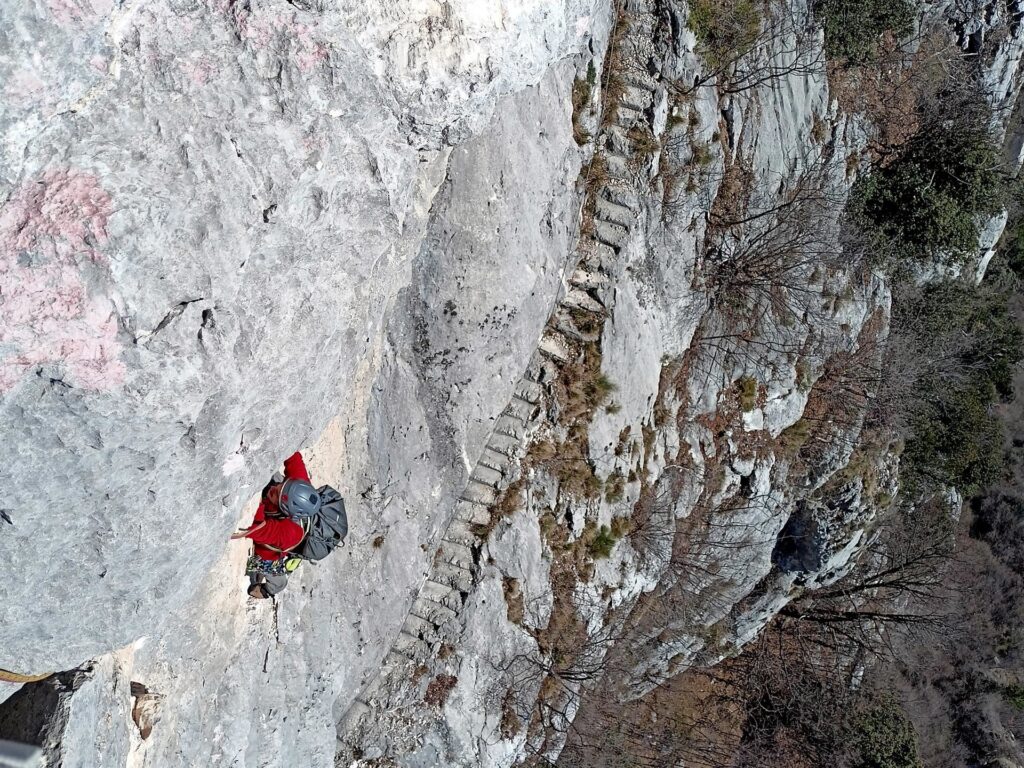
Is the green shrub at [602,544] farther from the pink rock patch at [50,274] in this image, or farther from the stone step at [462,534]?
the pink rock patch at [50,274]

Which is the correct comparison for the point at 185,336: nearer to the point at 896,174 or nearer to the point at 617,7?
the point at 617,7

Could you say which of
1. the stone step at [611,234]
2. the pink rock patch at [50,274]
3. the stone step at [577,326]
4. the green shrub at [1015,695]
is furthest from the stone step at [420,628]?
the green shrub at [1015,695]

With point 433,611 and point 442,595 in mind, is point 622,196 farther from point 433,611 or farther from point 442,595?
point 433,611

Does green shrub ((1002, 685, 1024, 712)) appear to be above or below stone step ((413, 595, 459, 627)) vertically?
below

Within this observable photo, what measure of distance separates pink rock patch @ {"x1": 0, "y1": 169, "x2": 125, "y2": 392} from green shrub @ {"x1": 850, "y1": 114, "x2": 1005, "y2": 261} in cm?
953

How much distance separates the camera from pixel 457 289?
18.0ft

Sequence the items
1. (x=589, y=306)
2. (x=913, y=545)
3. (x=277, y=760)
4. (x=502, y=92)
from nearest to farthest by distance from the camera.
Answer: (x=502, y=92) → (x=277, y=760) → (x=589, y=306) → (x=913, y=545)

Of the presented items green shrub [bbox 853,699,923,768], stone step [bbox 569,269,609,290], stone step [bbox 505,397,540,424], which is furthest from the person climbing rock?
green shrub [bbox 853,699,923,768]

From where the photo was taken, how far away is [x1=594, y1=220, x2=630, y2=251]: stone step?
685 cm

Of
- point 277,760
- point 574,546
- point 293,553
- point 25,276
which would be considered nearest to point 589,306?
point 574,546

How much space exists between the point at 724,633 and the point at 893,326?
16.4 ft

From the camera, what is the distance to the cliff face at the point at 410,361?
8.79 feet

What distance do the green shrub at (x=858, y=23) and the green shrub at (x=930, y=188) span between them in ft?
4.77

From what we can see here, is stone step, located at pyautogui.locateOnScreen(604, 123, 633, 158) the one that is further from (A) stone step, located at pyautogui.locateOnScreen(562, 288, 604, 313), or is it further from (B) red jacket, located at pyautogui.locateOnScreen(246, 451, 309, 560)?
(B) red jacket, located at pyautogui.locateOnScreen(246, 451, 309, 560)
